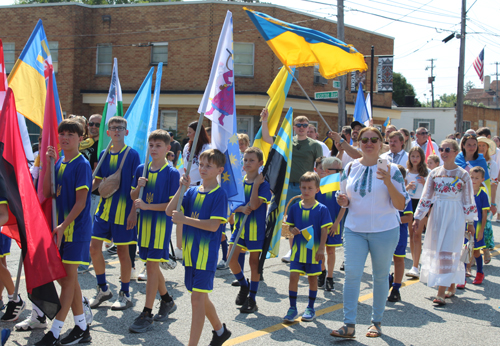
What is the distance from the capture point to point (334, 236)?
6.79m

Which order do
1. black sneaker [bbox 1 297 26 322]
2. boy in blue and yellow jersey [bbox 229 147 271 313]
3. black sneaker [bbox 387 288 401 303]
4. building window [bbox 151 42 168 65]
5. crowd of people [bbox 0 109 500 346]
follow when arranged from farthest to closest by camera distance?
building window [bbox 151 42 168 65]
black sneaker [bbox 387 288 401 303]
boy in blue and yellow jersey [bbox 229 147 271 313]
black sneaker [bbox 1 297 26 322]
crowd of people [bbox 0 109 500 346]

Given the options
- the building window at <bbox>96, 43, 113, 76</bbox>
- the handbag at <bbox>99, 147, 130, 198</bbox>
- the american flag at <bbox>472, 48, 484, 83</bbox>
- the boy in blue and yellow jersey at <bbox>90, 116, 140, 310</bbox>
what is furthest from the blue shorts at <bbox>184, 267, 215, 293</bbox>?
the american flag at <bbox>472, 48, 484, 83</bbox>

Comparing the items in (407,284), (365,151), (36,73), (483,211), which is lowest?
(407,284)

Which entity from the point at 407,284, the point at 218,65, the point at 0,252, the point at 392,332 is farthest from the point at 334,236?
the point at 0,252

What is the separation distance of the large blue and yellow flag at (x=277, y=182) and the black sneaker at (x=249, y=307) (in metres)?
0.37

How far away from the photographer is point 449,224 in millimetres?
6195

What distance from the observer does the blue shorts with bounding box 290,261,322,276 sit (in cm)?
535

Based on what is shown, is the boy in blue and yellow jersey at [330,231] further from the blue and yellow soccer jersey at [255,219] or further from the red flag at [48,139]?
the red flag at [48,139]

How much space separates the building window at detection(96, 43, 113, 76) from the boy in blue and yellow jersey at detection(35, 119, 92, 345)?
856 inches

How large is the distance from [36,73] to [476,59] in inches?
1062

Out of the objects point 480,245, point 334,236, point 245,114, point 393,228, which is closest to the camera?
point 393,228

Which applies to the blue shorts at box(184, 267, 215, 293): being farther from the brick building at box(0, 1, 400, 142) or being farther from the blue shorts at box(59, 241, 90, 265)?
the brick building at box(0, 1, 400, 142)

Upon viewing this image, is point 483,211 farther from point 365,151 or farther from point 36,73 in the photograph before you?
point 36,73

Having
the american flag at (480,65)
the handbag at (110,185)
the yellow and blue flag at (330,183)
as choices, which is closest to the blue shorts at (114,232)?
the handbag at (110,185)
